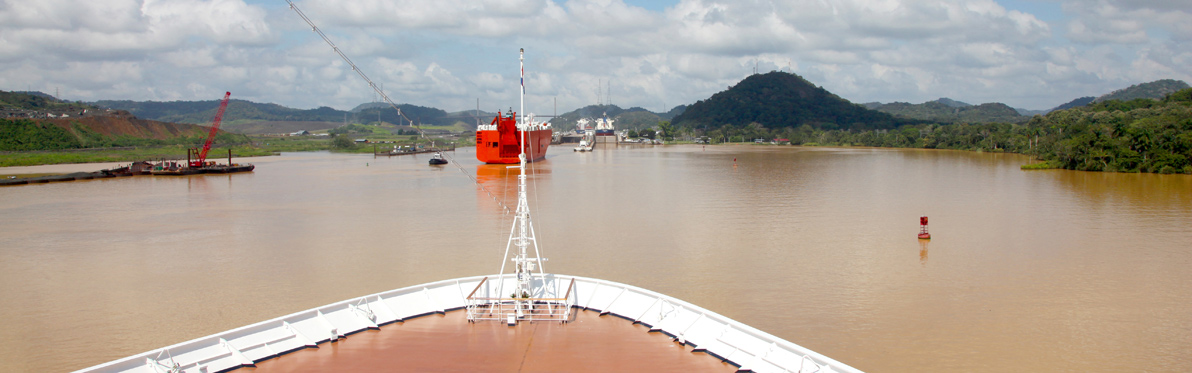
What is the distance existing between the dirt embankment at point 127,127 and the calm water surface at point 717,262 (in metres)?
62.8

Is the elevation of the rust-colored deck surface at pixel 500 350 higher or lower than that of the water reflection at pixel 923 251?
higher

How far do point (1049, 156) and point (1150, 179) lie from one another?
12801 mm

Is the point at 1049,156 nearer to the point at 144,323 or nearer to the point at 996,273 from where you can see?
the point at 996,273

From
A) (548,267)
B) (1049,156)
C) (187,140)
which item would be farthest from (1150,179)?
(187,140)

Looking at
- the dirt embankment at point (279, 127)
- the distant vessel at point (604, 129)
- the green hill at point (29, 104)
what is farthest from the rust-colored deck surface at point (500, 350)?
the dirt embankment at point (279, 127)

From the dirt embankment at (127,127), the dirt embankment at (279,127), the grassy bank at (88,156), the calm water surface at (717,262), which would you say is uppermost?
the dirt embankment at (279,127)

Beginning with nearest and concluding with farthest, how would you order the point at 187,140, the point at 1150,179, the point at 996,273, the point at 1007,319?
the point at 1007,319 → the point at 996,273 → the point at 1150,179 → the point at 187,140

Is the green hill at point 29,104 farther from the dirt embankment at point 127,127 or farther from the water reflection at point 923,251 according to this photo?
the water reflection at point 923,251

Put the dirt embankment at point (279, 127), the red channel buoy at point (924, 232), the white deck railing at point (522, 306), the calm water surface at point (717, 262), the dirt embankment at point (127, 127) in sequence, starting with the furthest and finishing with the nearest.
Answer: the dirt embankment at point (279, 127), the dirt embankment at point (127, 127), the red channel buoy at point (924, 232), the calm water surface at point (717, 262), the white deck railing at point (522, 306)

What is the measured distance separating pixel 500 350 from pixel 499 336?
15.3 inches

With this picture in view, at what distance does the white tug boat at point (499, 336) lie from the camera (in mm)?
7230

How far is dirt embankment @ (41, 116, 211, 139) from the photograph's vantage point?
82525 mm

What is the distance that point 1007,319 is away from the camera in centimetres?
1096

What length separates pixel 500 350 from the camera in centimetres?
811
